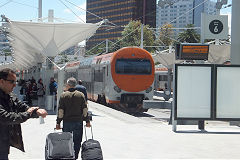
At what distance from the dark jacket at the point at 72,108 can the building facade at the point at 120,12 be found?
138120mm

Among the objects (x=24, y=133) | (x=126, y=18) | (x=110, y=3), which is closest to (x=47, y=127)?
(x=24, y=133)

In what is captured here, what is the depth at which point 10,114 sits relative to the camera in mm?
4480

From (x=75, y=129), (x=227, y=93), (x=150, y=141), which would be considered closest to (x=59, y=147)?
(x=75, y=129)

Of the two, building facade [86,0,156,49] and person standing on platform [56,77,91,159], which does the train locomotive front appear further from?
building facade [86,0,156,49]

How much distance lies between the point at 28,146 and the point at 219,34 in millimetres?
11844

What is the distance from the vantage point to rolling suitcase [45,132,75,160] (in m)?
5.23

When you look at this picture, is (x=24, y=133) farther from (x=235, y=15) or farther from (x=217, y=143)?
(x=235, y=15)

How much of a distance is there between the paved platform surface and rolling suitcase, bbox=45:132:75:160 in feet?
10.8

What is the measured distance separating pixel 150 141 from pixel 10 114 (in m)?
6.87

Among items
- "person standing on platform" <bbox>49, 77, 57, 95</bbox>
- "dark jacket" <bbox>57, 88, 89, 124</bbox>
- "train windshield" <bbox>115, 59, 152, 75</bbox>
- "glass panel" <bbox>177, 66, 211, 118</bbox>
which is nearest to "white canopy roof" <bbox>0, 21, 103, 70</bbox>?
"person standing on platform" <bbox>49, 77, 57, 95</bbox>

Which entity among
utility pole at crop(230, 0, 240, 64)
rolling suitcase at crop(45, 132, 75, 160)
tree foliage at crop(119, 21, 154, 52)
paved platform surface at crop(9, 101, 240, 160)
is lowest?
paved platform surface at crop(9, 101, 240, 160)

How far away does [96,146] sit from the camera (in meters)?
5.88

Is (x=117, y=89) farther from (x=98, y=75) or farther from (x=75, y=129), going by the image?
(x=75, y=129)

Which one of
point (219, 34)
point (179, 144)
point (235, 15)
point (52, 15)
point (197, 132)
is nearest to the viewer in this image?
point (179, 144)
